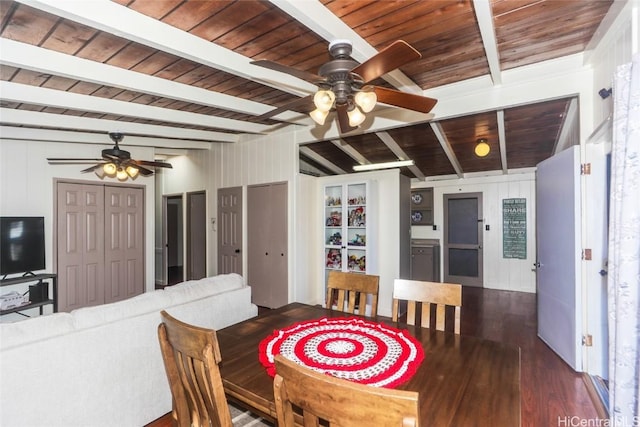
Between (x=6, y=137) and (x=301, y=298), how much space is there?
4.21 metres

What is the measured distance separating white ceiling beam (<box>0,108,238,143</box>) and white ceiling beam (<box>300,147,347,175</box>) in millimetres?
1741

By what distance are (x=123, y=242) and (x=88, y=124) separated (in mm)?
2204

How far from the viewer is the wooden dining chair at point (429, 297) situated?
197 cm

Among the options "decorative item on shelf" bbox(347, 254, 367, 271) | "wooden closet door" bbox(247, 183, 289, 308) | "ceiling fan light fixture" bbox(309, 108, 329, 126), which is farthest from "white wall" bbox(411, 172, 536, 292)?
"ceiling fan light fixture" bbox(309, 108, 329, 126)

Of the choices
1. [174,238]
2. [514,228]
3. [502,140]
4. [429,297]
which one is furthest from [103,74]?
[514,228]

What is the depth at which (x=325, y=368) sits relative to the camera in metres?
1.33

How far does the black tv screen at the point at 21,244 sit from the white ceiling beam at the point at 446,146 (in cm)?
525

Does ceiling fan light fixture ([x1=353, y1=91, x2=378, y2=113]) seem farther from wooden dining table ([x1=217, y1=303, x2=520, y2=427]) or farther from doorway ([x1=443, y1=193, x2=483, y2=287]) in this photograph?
doorway ([x1=443, y1=193, x2=483, y2=287])

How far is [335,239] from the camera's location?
4832 mm

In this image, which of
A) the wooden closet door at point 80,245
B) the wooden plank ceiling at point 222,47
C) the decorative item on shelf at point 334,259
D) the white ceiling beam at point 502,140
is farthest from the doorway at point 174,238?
the white ceiling beam at point 502,140

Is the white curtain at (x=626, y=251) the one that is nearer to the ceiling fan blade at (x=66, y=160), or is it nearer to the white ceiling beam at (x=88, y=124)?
the white ceiling beam at (x=88, y=124)

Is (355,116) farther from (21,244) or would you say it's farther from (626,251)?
(21,244)

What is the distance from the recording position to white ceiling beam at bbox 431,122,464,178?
4286 millimetres

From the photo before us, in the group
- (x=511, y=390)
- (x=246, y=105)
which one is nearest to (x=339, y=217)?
(x=246, y=105)
